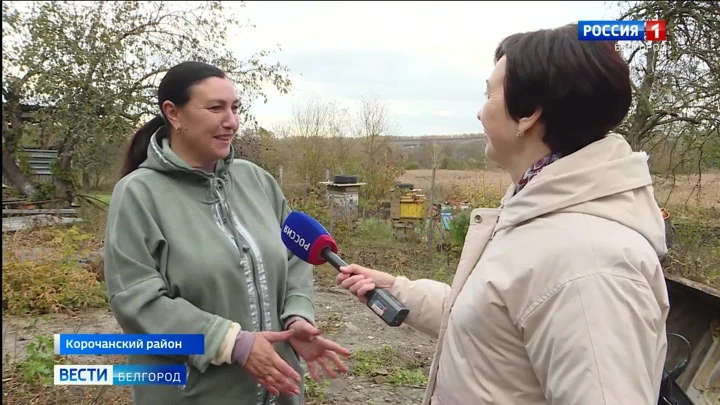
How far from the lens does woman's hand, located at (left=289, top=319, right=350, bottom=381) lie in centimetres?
179

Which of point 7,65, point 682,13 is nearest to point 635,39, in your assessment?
point 682,13

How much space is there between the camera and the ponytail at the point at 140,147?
1.93 metres

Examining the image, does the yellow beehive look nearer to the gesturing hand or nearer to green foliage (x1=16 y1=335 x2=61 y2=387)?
green foliage (x1=16 y1=335 x2=61 y2=387)

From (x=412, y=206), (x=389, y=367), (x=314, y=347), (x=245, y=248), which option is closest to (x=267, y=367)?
(x=314, y=347)

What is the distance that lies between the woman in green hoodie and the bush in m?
4.15

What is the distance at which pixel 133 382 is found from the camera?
168cm

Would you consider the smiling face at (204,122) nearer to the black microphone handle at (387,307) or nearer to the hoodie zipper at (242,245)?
the hoodie zipper at (242,245)

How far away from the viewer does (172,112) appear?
1.82 meters

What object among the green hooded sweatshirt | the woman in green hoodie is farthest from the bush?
the green hooded sweatshirt

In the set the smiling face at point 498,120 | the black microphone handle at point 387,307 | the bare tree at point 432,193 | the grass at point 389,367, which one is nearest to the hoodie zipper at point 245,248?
the black microphone handle at point 387,307

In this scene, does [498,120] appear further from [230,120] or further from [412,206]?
[412,206]

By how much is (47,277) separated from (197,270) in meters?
4.73

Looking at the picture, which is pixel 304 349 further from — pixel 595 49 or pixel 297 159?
pixel 297 159

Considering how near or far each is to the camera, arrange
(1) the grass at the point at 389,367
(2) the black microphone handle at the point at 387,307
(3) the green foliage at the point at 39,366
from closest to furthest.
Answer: (2) the black microphone handle at the point at 387,307
(3) the green foliage at the point at 39,366
(1) the grass at the point at 389,367
